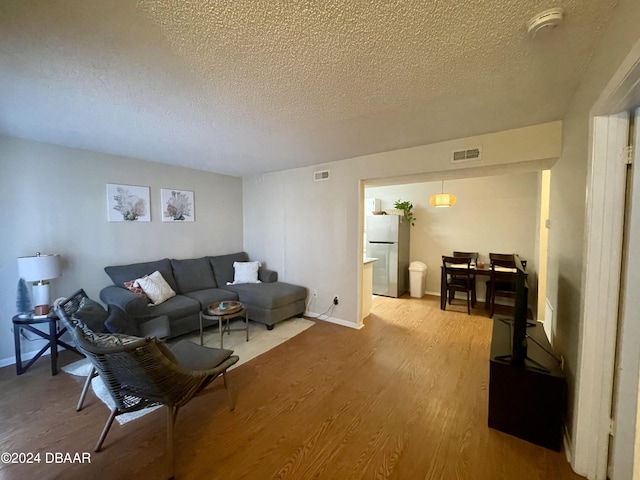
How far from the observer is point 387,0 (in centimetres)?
108

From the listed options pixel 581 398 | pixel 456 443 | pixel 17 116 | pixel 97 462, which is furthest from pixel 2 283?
pixel 581 398

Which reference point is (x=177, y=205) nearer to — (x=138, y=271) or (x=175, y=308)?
(x=138, y=271)

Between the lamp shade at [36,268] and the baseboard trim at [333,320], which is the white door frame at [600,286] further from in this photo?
the lamp shade at [36,268]

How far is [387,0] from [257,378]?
284 cm

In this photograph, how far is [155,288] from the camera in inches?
130

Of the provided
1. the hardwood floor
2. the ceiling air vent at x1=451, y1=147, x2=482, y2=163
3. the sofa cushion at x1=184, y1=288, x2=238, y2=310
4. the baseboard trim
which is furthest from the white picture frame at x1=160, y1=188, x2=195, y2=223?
the ceiling air vent at x1=451, y1=147, x2=482, y2=163

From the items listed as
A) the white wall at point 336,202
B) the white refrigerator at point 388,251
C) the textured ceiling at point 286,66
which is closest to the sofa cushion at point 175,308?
the white wall at point 336,202

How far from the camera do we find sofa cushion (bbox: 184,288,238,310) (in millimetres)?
3472

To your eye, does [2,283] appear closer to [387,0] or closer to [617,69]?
[387,0]

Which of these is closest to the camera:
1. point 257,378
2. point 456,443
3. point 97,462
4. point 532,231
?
point 97,462

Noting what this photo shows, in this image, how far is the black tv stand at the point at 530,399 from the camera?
5.44ft

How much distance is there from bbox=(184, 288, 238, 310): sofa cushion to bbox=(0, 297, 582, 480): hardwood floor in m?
1.17

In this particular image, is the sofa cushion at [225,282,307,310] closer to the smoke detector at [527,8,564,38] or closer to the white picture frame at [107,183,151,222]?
the white picture frame at [107,183,151,222]

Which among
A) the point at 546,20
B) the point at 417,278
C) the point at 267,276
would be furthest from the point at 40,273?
the point at 417,278
